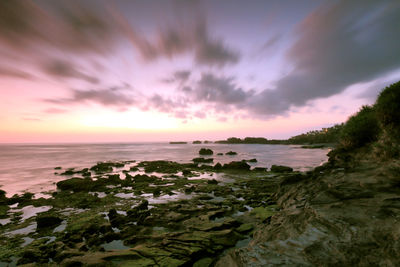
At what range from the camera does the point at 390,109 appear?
37.2ft

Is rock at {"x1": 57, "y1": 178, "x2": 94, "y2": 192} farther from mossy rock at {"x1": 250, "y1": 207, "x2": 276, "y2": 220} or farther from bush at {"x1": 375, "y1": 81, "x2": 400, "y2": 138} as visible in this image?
bush at {"x1": 375, "y1": 81, "x2": 400, "y2": 138}

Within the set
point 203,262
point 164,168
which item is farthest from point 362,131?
point 164,168

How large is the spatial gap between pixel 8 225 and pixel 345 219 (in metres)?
16.0

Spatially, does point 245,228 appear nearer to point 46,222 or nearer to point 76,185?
point 46,222

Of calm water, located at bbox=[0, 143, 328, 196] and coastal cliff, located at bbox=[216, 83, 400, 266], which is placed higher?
coastal cliff, located at bbox=[216, 83, 400, 266]

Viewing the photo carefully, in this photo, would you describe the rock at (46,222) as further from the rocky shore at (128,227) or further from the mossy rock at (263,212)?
the mossy rock at (263,212)

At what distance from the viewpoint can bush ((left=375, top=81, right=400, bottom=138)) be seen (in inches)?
430

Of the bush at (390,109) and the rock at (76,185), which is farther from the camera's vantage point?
the rock at (76,185)

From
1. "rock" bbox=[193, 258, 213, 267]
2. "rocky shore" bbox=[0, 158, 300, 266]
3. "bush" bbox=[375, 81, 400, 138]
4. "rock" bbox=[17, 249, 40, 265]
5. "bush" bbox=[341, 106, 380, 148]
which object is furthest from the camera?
"bush" bbox=[341, 106, 380, 148]

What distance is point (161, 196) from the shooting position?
1446 centimetres

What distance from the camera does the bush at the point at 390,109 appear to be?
10920 mm

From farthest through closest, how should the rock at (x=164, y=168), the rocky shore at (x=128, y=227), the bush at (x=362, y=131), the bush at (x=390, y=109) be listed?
the rock at (x=164, y=168) → the bush at (x=362, y=131) → the bush at (x=390, y=109) → the rocky shore at (x=128, y=227)

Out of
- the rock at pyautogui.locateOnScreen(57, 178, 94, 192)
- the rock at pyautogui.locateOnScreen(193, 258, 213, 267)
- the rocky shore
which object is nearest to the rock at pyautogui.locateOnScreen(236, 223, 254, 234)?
the rocky shore

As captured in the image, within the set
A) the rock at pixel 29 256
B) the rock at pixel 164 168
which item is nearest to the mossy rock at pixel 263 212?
the rock at pixel 29 256
